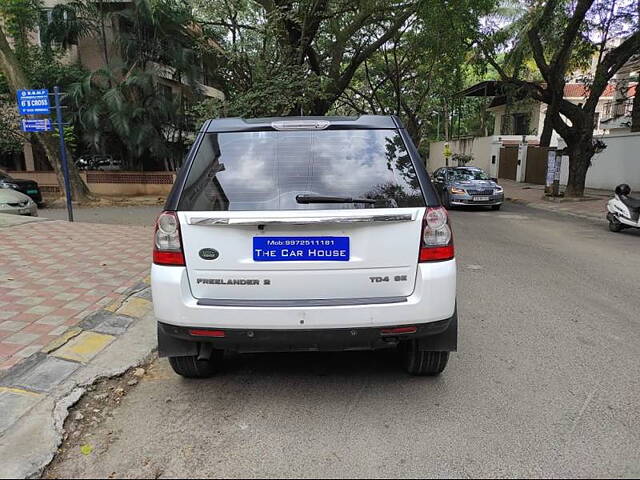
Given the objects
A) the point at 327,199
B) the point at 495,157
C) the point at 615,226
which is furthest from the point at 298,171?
the point at 495,157

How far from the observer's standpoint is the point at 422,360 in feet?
11.1

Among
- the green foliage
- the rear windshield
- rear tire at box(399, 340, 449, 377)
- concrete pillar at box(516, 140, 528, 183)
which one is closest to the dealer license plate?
the rear windshield

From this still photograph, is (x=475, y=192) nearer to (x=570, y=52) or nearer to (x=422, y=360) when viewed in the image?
(x=570, y=52)

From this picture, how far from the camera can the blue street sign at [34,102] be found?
35.1 ft

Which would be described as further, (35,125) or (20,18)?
(20,18)

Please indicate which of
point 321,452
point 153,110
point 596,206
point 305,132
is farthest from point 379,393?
point 153,110

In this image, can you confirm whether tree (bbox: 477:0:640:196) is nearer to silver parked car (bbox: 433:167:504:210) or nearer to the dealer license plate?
silver parked car (bbox: 433:167:504:210)

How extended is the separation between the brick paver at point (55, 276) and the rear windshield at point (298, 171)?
82.8 inches

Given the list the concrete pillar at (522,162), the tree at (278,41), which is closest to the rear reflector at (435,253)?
the tree at (278,41)

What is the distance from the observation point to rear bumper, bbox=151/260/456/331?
9.32 ft

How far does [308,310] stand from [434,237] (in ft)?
2.80

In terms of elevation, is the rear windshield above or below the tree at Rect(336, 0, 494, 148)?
below

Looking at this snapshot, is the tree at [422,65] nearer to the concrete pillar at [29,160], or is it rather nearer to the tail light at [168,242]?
the tail light at [168,242]

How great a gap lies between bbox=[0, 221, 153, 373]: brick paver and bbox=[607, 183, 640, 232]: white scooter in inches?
353
